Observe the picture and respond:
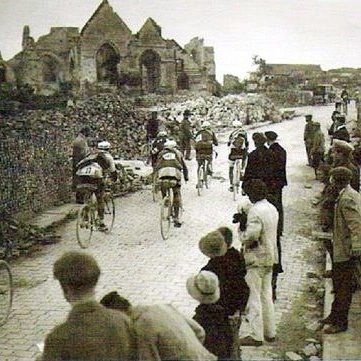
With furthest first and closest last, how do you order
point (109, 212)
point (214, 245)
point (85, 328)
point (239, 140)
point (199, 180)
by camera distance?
point (199, 180) → point (239, 140) → point (109, 212) → point (214, 245) → point (85, 328)

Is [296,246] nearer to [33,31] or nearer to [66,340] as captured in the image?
[33,31]

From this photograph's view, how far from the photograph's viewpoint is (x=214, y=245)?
147 inches

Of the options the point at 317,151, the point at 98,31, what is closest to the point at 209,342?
the point at 98,31

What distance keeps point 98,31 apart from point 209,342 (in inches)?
226

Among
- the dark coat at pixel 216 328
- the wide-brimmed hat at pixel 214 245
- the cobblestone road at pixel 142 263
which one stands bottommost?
the cobblestone road at pixel 142 263

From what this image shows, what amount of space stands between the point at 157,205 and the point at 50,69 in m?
2.48

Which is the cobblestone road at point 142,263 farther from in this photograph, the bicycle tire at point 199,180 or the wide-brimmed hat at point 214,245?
the wide-brimmed hat at point 214,245

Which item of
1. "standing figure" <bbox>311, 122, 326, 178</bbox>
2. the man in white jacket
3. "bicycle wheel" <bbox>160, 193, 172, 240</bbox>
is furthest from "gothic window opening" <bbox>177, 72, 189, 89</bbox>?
the man in white jacket

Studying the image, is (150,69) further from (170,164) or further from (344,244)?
(344,244)

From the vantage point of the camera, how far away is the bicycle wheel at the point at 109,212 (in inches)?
325

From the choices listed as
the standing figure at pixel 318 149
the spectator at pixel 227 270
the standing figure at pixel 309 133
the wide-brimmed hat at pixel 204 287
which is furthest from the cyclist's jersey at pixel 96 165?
the standing figure at pixel 309 133

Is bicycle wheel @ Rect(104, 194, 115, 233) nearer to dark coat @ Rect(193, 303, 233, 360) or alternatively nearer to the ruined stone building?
the ruined stone building

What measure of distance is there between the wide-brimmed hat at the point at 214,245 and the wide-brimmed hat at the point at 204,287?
1.33 ft

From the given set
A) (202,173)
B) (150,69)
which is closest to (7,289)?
(150,69)
